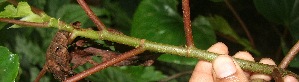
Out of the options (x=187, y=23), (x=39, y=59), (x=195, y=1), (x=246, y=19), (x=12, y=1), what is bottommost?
(x=39, y=59)

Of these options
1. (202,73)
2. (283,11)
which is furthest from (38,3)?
(283,11)

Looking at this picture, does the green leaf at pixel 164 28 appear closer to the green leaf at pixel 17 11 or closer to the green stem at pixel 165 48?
the green stem at pixel 165 48

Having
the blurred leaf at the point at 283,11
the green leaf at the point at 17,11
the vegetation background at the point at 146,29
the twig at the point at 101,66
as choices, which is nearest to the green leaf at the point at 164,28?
the vegetation background at the point at 146,29

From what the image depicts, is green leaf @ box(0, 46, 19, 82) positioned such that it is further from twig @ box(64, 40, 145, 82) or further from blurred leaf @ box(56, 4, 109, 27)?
blurred leaf @ box(56, 4, 109, 27)

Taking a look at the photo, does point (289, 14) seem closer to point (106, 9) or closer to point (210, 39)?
point (210, 39)

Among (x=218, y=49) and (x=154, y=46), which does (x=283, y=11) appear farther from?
(x=154, y=46)

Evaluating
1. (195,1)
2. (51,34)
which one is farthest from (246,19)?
(51,34)
